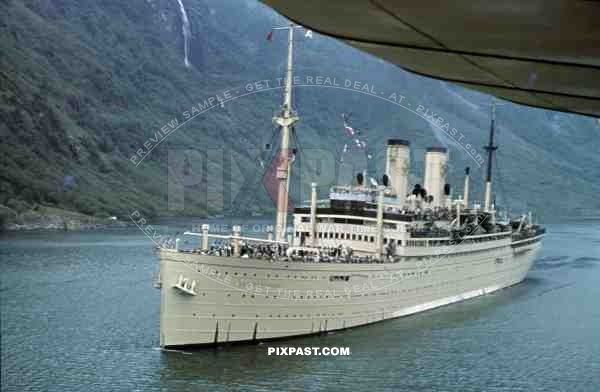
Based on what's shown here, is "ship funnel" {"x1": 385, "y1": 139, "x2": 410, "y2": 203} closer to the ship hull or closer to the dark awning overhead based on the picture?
the ship hull

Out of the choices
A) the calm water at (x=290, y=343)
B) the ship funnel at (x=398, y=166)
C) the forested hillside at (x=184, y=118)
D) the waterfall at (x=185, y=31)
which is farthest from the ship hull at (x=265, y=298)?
the waterfall at (x=185, y=31)

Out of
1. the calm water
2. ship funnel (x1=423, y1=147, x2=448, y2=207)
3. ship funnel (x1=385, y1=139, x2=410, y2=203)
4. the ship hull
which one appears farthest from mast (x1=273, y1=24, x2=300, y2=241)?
ship funnel (x1=423, y1=147, x2=448, y2=207)

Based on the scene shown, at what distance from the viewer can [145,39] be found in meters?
151

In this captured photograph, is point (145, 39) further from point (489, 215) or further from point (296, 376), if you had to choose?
point (296, 376)

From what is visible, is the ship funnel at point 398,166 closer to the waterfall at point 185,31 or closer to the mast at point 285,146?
the mast at point 285,146

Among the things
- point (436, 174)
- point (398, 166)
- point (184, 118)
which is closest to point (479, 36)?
point (398, 166)

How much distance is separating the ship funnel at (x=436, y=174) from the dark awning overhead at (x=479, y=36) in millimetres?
35680

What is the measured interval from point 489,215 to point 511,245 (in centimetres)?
207

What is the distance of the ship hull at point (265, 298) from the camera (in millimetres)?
22281

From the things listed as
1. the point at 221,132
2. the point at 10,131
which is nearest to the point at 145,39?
the point at 221,132

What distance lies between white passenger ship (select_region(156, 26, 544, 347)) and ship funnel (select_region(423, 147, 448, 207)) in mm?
57

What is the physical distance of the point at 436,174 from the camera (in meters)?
39.2

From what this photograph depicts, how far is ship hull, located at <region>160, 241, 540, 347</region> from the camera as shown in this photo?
22281 millimetres

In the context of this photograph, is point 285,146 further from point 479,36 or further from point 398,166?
point 479,36
